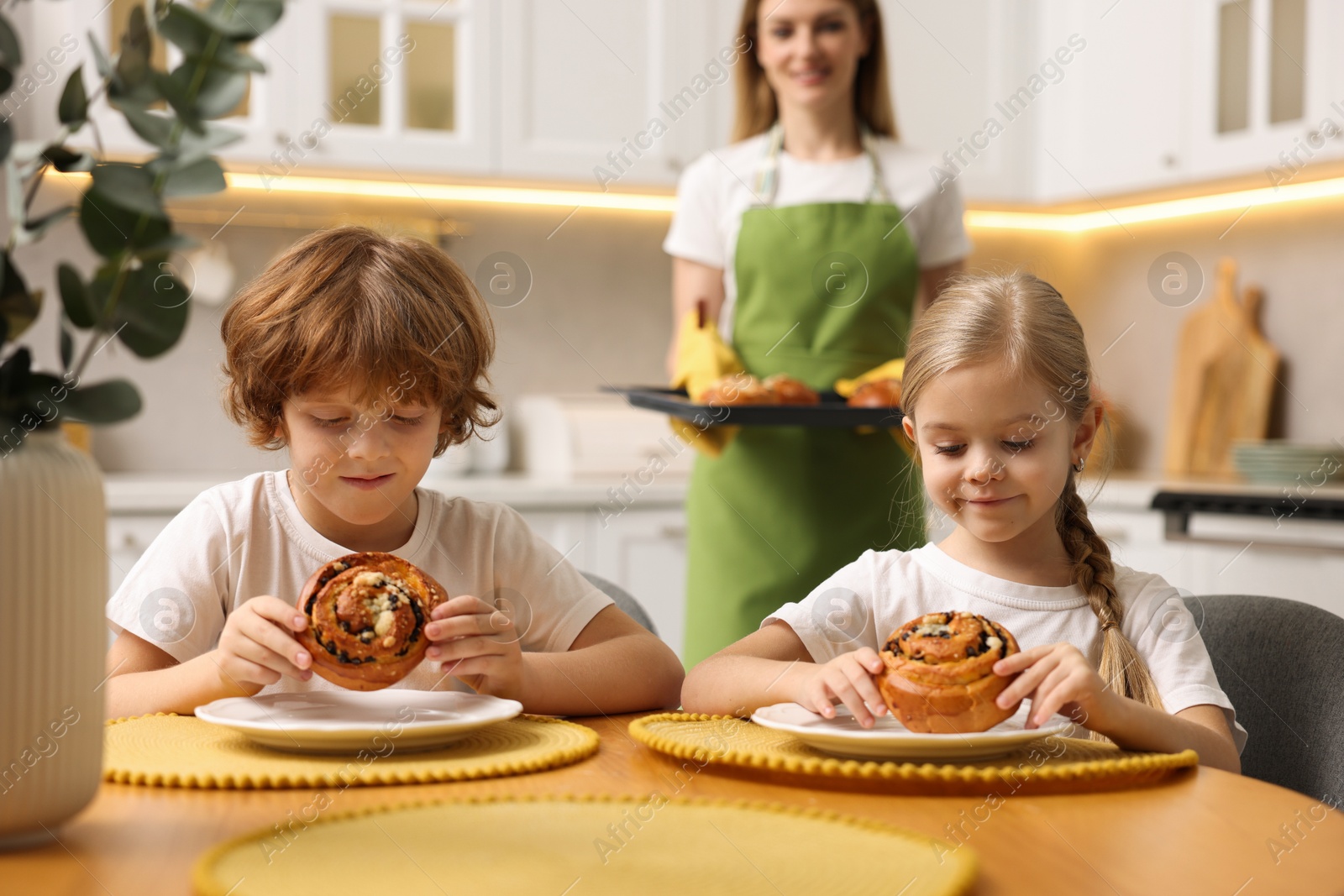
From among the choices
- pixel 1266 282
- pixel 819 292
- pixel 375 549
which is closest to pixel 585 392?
pixel 819 292

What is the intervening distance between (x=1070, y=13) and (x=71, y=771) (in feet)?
10.7

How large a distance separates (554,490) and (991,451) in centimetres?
174

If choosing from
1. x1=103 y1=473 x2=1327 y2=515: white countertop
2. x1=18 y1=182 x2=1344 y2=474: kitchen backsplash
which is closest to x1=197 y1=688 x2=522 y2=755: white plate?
x1=103 y1=473 x2=1327 y2=515: white countertop

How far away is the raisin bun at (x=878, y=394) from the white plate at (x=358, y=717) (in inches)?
35.4

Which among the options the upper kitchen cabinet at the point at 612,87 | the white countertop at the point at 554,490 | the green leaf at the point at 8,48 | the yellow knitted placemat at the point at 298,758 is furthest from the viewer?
the upper kitchen cabinet at the point at 612,87

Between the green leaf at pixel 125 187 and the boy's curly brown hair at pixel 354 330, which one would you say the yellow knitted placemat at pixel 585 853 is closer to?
the green leaf at pixel 125 187

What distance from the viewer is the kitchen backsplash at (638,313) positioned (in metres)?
3.03

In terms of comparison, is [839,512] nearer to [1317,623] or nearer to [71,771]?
[1317,623]

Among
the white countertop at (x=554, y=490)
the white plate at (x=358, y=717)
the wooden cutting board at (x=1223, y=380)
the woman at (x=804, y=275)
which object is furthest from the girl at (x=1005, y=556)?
the wooden cutting board at (x=1223, y=380)

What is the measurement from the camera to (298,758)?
0.82 metres

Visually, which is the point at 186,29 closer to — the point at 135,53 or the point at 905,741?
the point at 135,53

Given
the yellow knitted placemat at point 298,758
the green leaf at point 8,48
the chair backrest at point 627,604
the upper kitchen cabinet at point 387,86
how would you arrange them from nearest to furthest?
the green leaf at point 8,48 → the yellow knitted placemat at point 298,758 → the chair backrest at point 627,604 → the upper kitchen cabinet at point 387,86

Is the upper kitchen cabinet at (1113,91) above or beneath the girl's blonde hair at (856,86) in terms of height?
above

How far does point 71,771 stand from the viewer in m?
0.63
